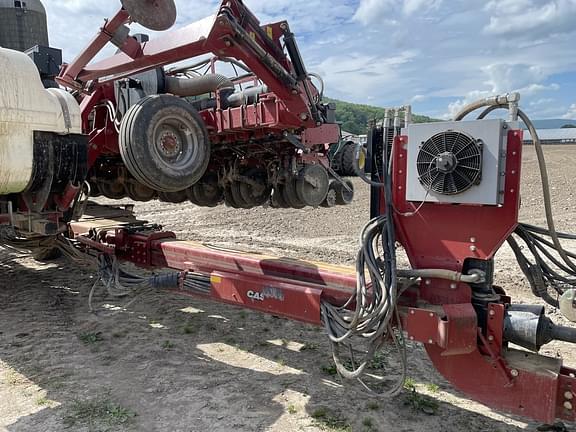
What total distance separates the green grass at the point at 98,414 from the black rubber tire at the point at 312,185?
268 centimetres

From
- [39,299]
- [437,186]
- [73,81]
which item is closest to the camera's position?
[437,186]

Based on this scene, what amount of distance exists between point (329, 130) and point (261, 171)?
36.9 inches

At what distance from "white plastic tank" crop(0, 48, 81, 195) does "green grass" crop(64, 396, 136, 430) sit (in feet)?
5.06

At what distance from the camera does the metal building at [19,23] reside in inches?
229

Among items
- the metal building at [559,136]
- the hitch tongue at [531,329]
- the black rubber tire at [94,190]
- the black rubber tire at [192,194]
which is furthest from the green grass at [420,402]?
the metal building at [559,136]

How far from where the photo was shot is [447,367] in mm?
2805

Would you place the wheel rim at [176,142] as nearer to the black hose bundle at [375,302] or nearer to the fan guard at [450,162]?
the black hose bundle at [375,302]

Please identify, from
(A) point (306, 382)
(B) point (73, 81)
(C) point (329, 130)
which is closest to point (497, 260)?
(C) point (329, 130)

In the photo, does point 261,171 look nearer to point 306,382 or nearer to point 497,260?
point 306,382

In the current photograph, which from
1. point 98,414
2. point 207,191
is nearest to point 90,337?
point 98,414

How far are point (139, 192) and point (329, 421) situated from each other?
12.8ft

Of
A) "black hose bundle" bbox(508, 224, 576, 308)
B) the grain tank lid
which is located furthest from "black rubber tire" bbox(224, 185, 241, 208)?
"black hose bundle" bbox(508, 224, 576, 308)

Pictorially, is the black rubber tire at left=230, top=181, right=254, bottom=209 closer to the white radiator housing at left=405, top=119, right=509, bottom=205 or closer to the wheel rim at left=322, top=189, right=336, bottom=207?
the wheel rim at left=322, top=189, right=336, bottom=207

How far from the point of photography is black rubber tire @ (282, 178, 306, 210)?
5202 millimetres
